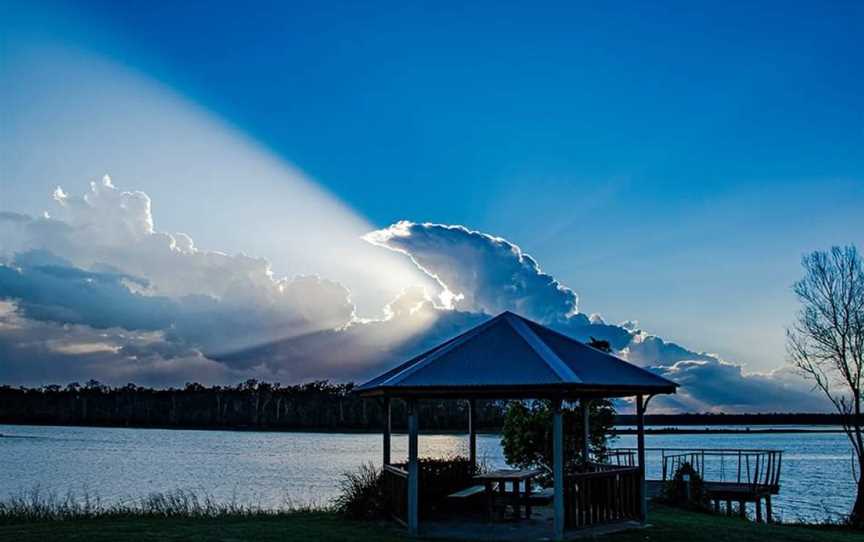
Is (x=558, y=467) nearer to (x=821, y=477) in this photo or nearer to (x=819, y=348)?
(x=819, y=348)

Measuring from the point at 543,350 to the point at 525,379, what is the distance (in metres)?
1.29

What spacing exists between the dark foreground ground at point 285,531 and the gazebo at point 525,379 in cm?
90

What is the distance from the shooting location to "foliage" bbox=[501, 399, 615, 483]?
2314 centimetres

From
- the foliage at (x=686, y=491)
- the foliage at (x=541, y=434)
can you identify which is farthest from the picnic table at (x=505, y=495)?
the foliage at (x=686, y=491)

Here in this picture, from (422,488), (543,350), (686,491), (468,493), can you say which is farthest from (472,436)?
(686,491)

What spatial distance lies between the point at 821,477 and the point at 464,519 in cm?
4223

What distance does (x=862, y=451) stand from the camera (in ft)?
88.7

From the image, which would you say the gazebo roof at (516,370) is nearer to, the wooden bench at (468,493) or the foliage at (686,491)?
the wooden bench at (468,493)

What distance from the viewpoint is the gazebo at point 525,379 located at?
541 inches

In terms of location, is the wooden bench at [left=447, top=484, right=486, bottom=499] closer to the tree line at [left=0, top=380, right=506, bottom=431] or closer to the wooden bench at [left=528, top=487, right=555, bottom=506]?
the wooden bench at [left=528, top=487, right=555, bottom=506]

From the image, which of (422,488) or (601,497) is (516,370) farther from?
(422,488)

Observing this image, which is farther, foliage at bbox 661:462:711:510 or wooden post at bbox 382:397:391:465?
foliage at bbox 661:462:711:510

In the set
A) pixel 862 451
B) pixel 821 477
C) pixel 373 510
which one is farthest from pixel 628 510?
pixel 821 477

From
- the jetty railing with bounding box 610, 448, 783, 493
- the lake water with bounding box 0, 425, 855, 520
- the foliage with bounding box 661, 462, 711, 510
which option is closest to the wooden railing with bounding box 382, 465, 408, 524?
the foliage with bounding box 661, 462, 711, 510
